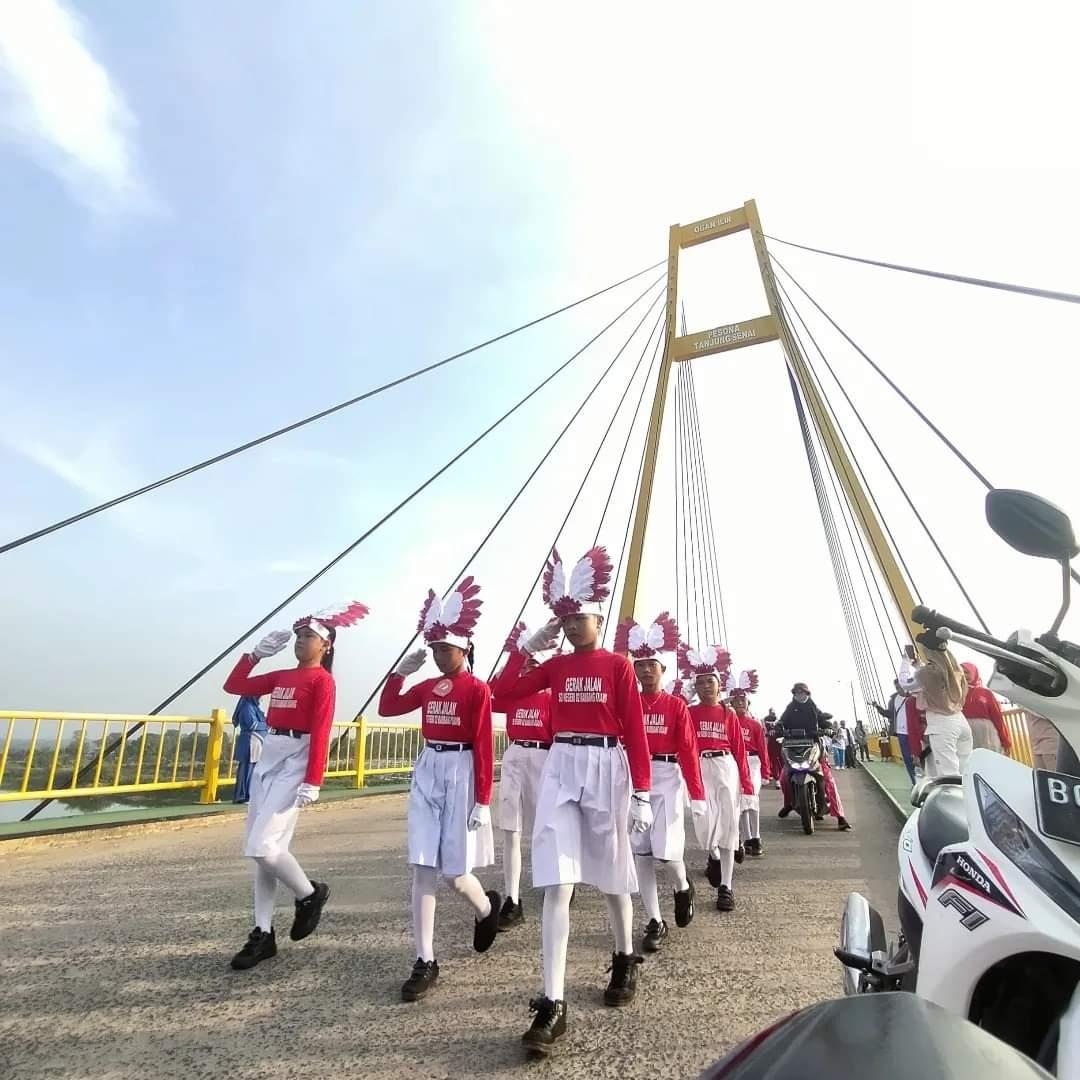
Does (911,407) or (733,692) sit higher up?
(911,407)

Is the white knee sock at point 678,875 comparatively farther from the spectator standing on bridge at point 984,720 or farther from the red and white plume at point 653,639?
the spectator standing on bridge at point 984,720

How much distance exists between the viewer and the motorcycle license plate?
4.53ft

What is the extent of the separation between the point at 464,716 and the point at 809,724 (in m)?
6.70

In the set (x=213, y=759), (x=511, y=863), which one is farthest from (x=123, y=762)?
(x=511, y=863)

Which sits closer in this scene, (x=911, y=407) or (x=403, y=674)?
(x=403, y=674)

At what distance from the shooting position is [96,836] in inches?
270

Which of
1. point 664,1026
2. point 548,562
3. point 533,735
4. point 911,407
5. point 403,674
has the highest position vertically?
point 911,407

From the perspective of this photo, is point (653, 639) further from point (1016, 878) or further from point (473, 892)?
point (1016, 878)

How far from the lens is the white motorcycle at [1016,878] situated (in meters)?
1.30

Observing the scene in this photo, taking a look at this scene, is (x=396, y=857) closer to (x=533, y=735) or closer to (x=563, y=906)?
(x=533, y=735)

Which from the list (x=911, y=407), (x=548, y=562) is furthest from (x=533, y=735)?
(x=911, y=407)

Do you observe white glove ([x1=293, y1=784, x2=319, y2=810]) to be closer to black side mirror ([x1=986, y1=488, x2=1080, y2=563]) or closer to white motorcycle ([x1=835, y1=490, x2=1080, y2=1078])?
white motorcycle ([x1=835, y1=490, x2=1080, y2=1078])

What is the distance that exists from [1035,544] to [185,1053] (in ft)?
10.4

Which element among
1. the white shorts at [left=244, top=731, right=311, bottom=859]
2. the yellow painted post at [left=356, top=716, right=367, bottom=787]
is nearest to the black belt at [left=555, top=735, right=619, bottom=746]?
the white shorts at [left=244, top=731, right=311, bottom=859]
